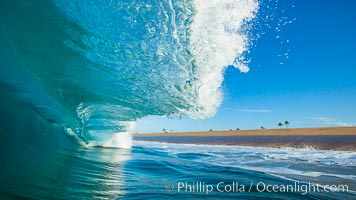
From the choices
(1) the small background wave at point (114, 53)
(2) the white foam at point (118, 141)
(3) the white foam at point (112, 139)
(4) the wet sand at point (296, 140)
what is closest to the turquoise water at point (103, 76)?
(1) the small background wave at point (114, 53)

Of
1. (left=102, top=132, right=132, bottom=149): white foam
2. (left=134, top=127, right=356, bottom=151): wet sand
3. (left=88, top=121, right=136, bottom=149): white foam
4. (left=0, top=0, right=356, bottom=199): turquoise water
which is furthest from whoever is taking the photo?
(left=134, top=127, right=356, bottom=151): wet sand

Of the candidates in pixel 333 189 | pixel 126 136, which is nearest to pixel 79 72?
pixel 333 189

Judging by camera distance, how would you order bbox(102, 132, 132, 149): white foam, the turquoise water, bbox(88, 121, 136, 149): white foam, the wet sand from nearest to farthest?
the turquoise water, bbox(88, 121, 136, 149): white foam, bbox(102, 132, 132, 149): white foam, the wet sand

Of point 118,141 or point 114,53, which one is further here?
point 118,141

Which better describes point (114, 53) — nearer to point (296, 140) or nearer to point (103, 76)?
point (103, 76)

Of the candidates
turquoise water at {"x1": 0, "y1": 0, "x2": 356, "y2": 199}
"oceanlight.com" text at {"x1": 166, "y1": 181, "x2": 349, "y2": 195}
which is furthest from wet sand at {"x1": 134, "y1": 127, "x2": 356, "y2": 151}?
turquoise water at {"x1": 0, "y1": 0, "x2": 356, "y2": 199}

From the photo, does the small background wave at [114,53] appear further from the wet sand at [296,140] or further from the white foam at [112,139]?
the wet sand at [296,140]

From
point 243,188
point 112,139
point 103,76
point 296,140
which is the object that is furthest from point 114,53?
point 296,140

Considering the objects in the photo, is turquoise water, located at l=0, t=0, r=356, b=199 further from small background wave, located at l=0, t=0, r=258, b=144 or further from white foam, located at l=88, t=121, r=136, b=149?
white foam, located at l=88, t=121, r=136, b=149

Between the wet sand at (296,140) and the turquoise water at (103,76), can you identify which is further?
the wet sand at (296,140)

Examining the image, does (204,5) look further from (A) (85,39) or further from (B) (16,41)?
(B) (16,41)

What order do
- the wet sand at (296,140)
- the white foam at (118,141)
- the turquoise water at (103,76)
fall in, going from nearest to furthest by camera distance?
1. the turquoise water at (103,76)
2. the white foam at (118,141)
3. the wet sand at (296,140)

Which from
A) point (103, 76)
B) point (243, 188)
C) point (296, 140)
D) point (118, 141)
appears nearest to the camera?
point (243, 188)

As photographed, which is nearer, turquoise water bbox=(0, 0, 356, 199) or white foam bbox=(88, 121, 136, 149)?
turquoise water bbox=(0, 0, 356, 199)
